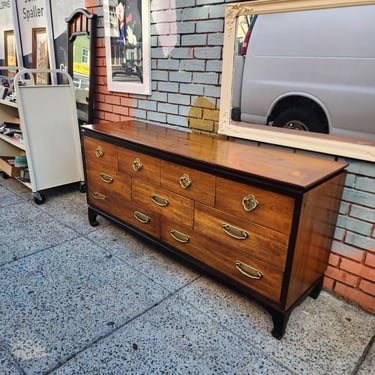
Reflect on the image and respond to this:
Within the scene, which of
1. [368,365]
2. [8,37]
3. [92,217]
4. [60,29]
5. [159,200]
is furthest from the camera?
[8,37]

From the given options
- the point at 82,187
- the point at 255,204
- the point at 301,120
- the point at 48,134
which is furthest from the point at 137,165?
the point at 82,187

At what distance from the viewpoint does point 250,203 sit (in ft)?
4.93

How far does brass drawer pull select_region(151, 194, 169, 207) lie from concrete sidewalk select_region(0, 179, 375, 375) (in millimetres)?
439

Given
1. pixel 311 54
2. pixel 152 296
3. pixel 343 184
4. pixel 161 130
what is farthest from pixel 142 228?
pixel 311 54

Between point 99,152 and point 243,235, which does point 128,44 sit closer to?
point 99,152

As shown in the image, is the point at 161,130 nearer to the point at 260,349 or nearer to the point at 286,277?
the point at 286,277

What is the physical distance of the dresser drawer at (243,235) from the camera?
147cm

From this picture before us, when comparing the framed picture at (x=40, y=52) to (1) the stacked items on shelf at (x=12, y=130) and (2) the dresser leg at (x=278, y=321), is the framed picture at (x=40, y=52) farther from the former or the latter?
(2) the dresser leg at (x=278, y=321)

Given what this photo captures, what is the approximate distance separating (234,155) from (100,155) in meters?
1.03

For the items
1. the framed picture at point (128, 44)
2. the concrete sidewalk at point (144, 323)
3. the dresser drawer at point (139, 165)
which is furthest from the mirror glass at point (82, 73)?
the concrete sidewalk at point (144, 323)

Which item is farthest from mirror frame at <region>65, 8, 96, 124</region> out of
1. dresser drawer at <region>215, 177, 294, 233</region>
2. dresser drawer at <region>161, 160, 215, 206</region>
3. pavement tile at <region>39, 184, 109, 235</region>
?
dresser drawer at <region>215, 177, 294, 233</region>

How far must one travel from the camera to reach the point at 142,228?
221 centimetres

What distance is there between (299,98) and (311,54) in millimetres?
219

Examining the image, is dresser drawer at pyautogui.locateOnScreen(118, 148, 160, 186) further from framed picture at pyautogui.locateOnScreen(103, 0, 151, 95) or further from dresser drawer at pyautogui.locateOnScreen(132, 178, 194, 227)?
framed picture at pyautogui.locateOnScreen(103, 0, 151, 95)
